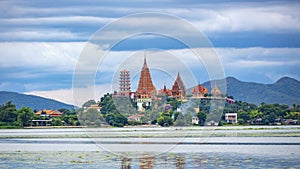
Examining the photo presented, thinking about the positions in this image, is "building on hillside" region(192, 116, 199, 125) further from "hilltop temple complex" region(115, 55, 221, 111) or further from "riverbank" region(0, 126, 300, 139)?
"hilltop temple complex" region(115, 55, 221, 111)

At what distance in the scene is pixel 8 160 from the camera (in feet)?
146

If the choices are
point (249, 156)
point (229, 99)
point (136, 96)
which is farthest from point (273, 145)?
point (229, 99)

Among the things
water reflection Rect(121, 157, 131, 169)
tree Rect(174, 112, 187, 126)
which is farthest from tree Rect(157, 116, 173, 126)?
water reflection Rect(121, 157, 131, 169)

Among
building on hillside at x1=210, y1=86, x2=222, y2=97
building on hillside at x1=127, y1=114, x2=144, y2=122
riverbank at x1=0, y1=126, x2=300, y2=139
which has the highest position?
building on hillside at x1=210, y1=86, x2=222, y2=97

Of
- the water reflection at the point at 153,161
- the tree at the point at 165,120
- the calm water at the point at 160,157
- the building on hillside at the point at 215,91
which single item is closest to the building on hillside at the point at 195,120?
the tree at the point at 165,120

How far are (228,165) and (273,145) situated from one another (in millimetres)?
16177

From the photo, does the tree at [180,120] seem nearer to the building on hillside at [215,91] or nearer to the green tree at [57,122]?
the building on hillside at [215,91]

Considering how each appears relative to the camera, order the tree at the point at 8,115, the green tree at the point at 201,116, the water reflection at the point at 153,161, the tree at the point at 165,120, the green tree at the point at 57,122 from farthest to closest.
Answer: the green tree at the point at 57,122, the tree at the point at 8,115, the tree at the point at 165,120, the green tree at the point at 201,116, the water reflection at the point at 153,161

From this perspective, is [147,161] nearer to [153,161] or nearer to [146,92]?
[153,161]

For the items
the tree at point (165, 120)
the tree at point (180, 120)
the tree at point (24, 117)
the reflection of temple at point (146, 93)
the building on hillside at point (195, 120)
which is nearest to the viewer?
the building on hillside at point (195, 120)

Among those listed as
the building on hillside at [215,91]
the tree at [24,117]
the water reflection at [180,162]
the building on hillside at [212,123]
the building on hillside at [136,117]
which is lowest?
the water reflection at [180,162]

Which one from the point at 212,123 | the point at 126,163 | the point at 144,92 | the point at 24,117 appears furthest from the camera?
the point at 24,117

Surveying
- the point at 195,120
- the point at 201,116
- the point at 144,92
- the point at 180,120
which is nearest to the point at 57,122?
the point at 144,92

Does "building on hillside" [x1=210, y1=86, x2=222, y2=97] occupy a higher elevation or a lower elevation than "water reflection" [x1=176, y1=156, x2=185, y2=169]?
higher
